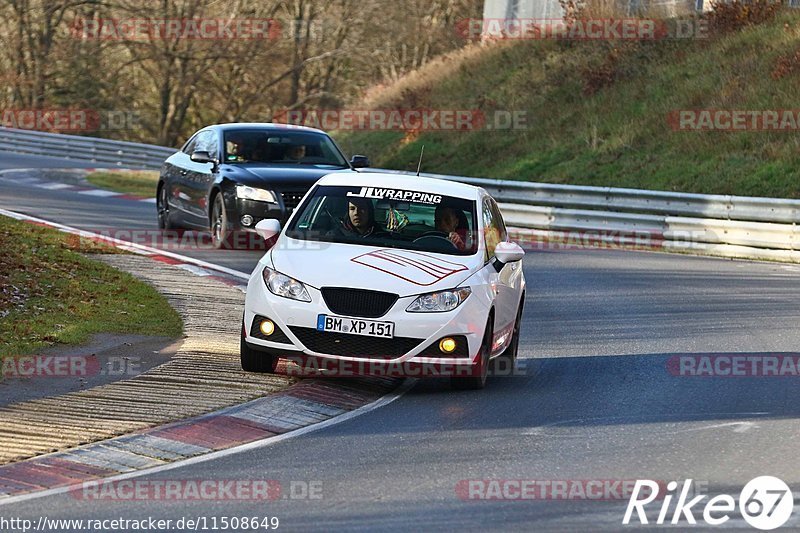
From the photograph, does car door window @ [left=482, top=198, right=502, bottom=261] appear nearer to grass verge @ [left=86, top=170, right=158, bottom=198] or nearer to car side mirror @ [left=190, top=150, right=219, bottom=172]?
car side mirror @ [left=190, top=150, right=219, bottom=172]

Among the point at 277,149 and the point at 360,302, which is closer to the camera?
the point at 360,302

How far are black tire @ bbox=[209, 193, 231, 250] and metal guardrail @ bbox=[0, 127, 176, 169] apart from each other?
18604mm

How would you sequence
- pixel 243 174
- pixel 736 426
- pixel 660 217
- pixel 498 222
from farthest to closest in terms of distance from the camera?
pixel 660 217
pixel 243 174
pixel 498 222
pixel 736 426

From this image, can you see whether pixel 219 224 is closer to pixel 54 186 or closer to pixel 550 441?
pixel 550 441

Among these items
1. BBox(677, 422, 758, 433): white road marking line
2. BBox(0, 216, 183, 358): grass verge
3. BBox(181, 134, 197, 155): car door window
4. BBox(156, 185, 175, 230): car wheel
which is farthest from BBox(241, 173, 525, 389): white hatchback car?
BBox(156, 185, 175, 230): car wheel

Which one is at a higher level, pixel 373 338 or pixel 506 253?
pixel 506 253

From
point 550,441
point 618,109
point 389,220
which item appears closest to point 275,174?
point 389,220

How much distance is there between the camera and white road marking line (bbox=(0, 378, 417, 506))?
6.97m

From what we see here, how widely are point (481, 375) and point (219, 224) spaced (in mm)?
8795

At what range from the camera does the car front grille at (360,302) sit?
9875 millimetres

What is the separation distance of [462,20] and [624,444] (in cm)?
4518

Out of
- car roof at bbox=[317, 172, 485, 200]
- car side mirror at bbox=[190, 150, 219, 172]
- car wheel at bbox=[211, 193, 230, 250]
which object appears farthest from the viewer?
car side mirror at bbox=[190, 150, 219, 172]

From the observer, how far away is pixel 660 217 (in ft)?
78.2

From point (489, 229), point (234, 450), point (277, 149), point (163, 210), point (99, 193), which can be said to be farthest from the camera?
point (99, 193)
